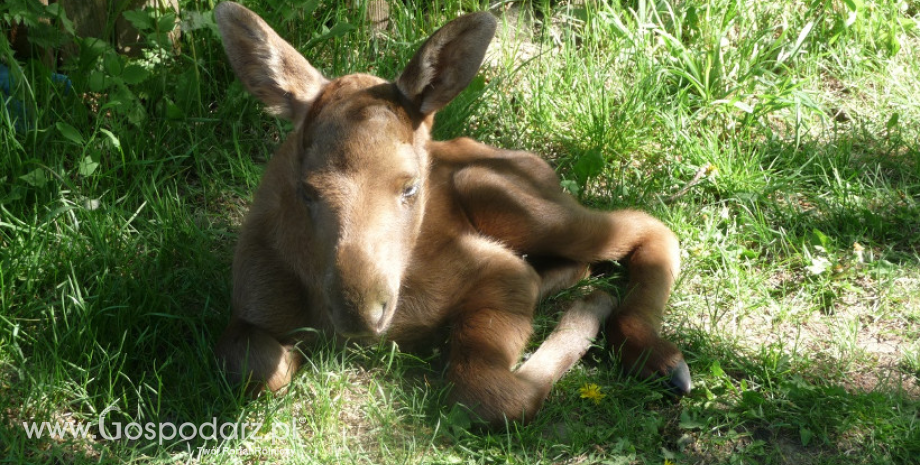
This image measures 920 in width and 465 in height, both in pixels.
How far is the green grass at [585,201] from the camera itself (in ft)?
14.1

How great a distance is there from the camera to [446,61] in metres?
4.59

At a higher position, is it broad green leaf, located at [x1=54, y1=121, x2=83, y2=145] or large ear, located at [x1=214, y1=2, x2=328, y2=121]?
large ear, located at [x1=214, y1=2, x2=328, y2=121]

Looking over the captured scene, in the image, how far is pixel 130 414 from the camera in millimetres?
4379

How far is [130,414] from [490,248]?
1847 millimetres

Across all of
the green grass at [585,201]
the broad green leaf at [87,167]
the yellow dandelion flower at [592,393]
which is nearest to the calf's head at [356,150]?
the green grass at [585,201]

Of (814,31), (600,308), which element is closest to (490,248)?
(600,308)

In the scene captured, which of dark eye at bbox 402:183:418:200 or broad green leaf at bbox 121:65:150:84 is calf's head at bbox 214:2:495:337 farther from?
broad green leaf at bbox 121:65:150:84

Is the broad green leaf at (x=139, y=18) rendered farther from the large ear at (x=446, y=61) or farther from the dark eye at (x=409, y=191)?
the dark eye at (x=409, y=191)

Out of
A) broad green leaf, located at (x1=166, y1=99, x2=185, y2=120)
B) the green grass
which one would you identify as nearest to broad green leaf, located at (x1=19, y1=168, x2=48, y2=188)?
the green grass

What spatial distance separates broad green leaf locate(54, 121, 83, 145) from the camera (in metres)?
5.23

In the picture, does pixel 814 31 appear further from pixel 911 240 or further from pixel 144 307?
pixel 144 307

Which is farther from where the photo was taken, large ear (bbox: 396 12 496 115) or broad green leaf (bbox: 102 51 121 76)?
broad green leaf (bbox: 102 51 121 76)

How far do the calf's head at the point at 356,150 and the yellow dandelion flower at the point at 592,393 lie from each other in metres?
0.96

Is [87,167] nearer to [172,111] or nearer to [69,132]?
[69,132]
